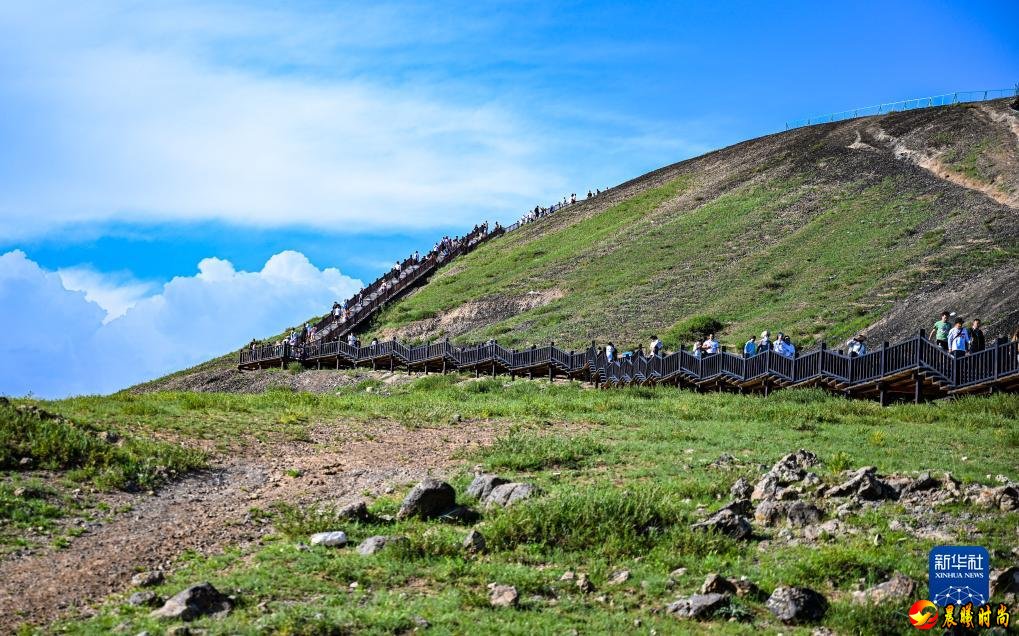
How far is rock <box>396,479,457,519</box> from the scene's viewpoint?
1241 centimetres

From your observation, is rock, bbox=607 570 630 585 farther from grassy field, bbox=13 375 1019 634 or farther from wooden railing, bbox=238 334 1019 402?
wooden railing, bbox=238 334 1019 402

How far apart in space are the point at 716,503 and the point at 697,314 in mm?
36433

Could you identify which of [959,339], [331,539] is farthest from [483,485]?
[959,339]

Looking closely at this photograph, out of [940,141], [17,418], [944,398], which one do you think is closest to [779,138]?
[940,141]

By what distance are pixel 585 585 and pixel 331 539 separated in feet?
10.3

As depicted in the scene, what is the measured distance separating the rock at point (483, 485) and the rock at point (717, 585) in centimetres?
416

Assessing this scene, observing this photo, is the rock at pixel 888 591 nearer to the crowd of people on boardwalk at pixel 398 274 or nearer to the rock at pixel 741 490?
the rock at pixel 741 490

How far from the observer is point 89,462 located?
14.4 meters

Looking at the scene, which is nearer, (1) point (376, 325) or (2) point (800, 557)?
(2) point (800, 557)

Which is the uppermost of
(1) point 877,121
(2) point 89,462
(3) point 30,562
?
(1) point 877,121

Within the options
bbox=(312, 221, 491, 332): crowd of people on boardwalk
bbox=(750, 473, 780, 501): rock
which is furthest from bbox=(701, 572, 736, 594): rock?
bbox=(312, 221, 491, 332): crowd of people on boardwalk

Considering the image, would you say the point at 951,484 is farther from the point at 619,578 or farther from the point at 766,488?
the point at 619,578

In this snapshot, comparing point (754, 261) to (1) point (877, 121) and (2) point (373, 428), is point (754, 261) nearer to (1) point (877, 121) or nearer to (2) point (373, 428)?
(1) point (877, 121)

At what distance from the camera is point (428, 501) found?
12.5m
